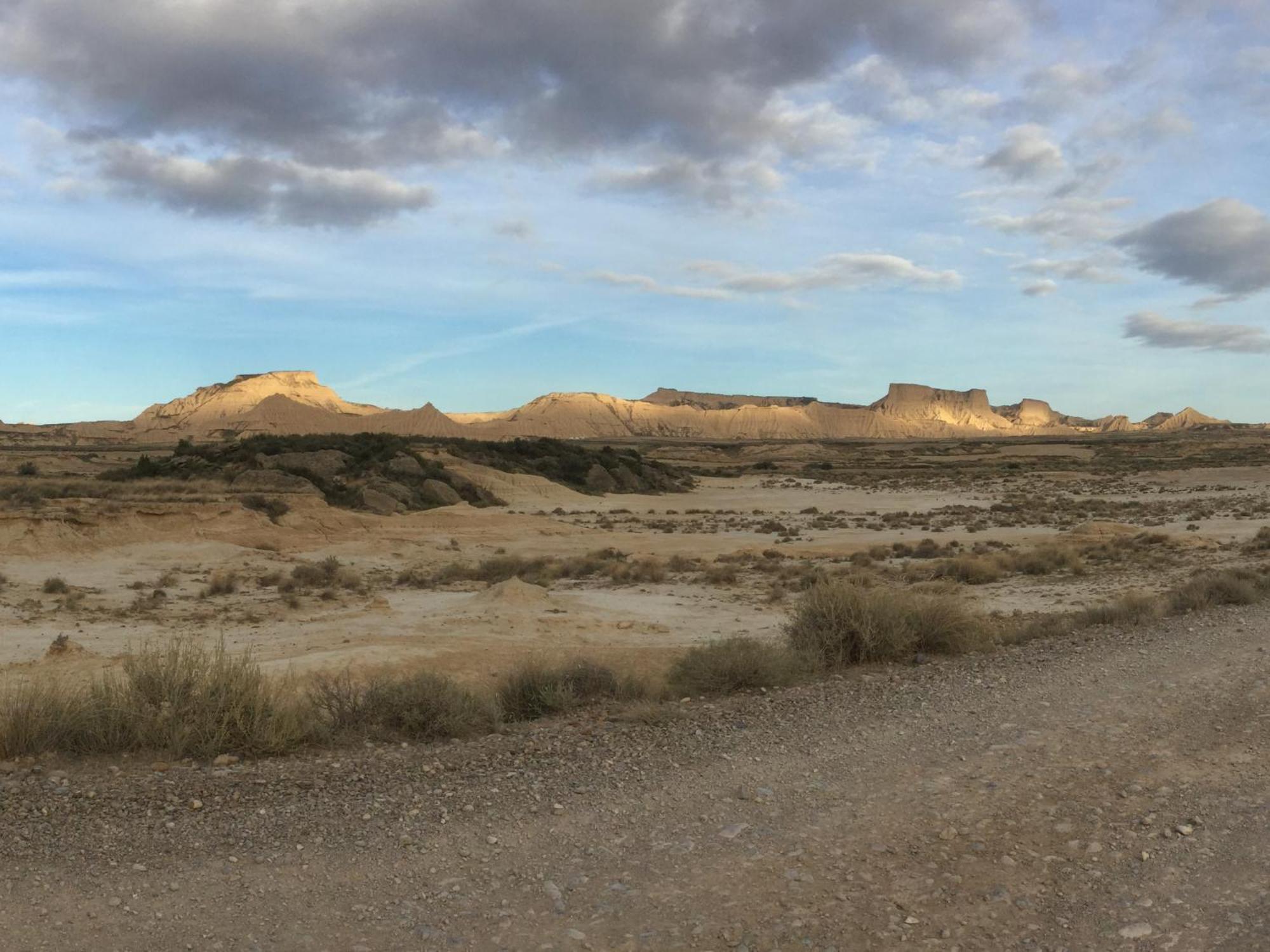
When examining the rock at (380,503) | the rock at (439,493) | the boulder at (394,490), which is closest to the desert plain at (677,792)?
the rock at (380,503)

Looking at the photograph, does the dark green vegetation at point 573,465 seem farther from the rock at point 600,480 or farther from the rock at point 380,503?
the rock at point 380,503

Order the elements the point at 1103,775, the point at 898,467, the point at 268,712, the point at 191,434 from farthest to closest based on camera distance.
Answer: the point at 191,434 → the point at 898,467 → the point at 268,712 → the point at 1103,775

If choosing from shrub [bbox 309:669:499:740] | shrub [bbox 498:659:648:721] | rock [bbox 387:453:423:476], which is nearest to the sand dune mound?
shrub [bbox 498:659:648:721]

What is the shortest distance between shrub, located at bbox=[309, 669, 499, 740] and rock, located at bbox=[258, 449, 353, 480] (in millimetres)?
35735

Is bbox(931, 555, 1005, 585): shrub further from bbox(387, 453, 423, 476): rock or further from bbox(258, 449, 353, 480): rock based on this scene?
bbox(387, 453, 423, 476): rock

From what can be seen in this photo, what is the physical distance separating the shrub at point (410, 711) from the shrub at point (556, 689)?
0.43 meters

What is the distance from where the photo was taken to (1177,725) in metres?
6.91

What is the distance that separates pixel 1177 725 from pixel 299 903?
20.2 feet

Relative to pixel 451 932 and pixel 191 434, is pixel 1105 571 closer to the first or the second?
pixel 451 932

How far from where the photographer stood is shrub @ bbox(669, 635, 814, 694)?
28.5ft

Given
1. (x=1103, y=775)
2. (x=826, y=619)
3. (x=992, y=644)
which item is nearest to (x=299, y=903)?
(x=1103, y=775)

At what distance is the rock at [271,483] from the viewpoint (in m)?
36.3

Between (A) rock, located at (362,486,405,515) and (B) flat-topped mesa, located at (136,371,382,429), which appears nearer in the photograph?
(A) rock, located at (362,486,405,515)

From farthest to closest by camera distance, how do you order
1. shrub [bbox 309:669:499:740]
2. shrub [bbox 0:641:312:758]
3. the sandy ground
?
the sandy ground
shrub [bbox 309:669:499:740]
shrub [bbox 0:641:312:758]
